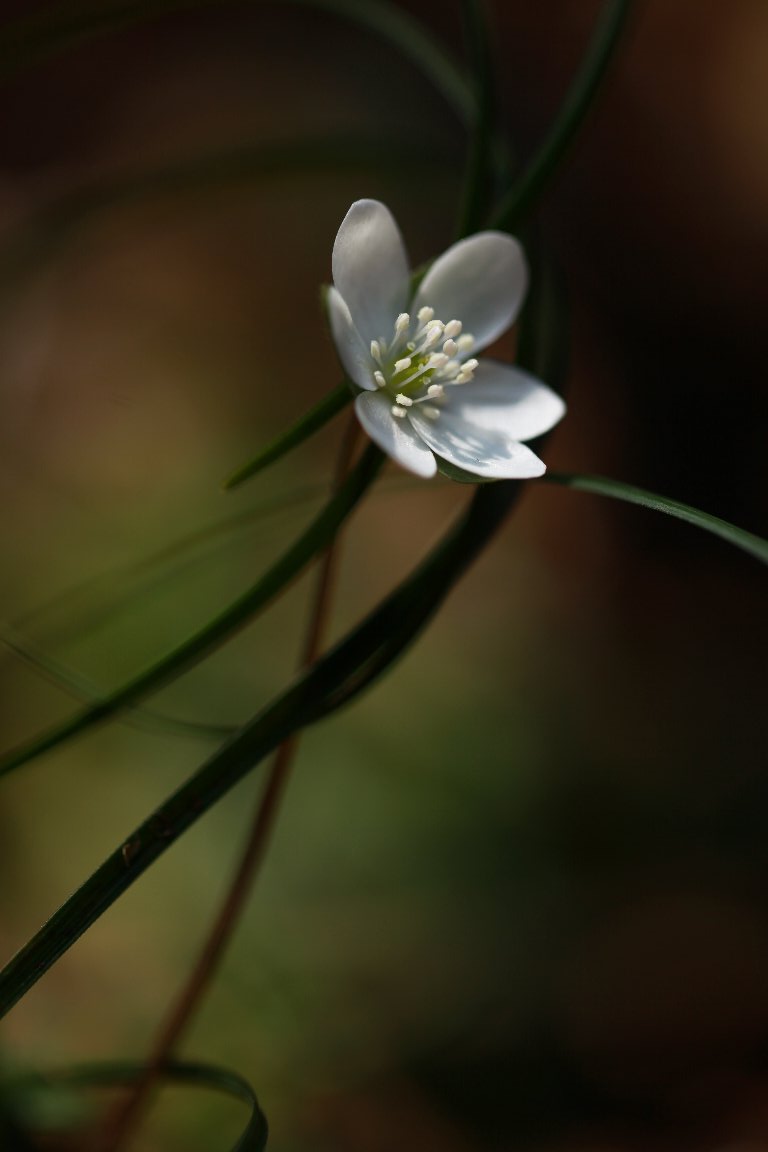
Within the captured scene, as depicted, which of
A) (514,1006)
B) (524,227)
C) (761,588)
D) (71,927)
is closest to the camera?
(71,927)

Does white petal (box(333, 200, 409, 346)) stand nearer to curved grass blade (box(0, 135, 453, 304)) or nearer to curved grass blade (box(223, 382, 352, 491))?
curved grass blade (box(223, 382, 352, 491))

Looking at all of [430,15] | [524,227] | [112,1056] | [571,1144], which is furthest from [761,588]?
[430,15]

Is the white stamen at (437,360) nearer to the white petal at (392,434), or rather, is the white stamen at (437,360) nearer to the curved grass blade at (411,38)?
the white petal at (392,434)

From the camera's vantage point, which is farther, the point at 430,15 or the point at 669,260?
the point at 430,15

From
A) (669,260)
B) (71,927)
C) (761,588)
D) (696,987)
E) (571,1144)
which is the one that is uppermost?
(669,260)

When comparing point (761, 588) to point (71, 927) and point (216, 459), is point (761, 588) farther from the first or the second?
point (71, 927)

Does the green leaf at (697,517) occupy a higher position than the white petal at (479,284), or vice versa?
the white petal at (479,284)

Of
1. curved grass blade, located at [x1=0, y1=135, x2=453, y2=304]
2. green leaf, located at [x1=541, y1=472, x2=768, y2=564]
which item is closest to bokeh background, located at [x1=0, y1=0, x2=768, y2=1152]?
curved grass blade, located at [x1=0, y1=135, x2=453, y2=304]

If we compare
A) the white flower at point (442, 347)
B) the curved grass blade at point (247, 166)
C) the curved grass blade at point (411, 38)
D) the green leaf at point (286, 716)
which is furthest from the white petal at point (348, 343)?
the curved grass blade at point (247, 166)
